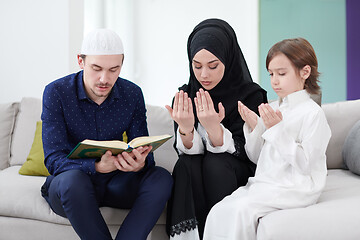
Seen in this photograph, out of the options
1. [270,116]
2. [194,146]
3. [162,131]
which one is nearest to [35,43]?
[162,131]

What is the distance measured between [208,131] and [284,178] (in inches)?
14.6

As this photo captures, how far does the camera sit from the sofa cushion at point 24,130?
2.63 meters

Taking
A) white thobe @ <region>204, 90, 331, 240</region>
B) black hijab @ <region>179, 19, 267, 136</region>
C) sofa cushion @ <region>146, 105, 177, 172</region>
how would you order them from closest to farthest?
white thobe @ <region>204, 90, 331, 240</region> → black hijab @ <region>179, 19, 267, 136</region> → sofa cushion @ <region>146, 105, 177, 172</region>

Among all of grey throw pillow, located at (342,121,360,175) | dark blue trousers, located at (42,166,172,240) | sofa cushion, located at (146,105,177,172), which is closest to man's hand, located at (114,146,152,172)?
dark blue trousers, located at (42,166,172,240)

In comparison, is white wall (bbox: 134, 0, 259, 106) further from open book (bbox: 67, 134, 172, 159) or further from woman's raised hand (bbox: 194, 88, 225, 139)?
open book (bbox: 67, 134, 172, 159)

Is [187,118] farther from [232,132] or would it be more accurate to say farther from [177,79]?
[177,79]

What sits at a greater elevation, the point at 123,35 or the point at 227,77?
the point at 123,35

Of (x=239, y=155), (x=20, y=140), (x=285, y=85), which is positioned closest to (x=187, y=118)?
(x=239, y=155)

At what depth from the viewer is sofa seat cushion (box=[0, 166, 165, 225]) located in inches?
76.0

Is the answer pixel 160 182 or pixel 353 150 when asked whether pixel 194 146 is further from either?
pixel 353 150

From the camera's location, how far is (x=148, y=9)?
4688mm

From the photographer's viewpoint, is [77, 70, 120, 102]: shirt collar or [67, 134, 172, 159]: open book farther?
[77, 70, 120, 102]: shirt collar

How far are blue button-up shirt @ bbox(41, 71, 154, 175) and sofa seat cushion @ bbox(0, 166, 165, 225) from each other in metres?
0.22

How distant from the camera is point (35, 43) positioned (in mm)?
3279
